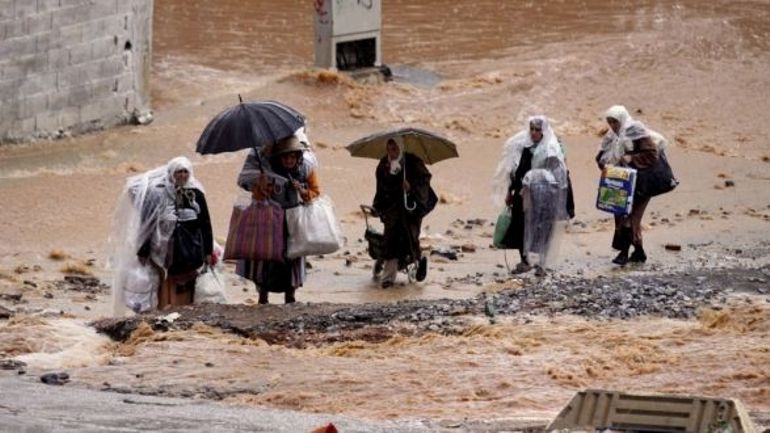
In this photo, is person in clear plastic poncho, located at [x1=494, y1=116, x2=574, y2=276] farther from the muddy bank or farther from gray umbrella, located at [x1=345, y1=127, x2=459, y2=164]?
the muddy bank

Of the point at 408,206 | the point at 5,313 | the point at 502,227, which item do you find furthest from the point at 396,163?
the point at 5,313

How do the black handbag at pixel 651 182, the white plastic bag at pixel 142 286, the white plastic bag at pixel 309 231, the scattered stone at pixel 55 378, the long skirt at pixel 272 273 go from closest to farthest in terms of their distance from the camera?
the scattered stone at pixel 55 378
the white plastic bag at pixel 142 286
the white plastic bag at pixel 309 231
the long skirt at pixel 272 273
the black handbag at pixel 651 182

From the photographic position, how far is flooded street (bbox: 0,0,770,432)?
401 inches

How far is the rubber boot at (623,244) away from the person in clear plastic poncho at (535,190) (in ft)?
1.79

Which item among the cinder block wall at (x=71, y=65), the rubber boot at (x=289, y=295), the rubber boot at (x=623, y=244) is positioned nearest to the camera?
the rubber boot at (x=289, y=295)

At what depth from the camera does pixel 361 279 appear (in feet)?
50.7

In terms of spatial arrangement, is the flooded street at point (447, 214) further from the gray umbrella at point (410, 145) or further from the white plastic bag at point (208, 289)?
the gray umbrella at point (410, 145)

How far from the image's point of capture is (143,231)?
1248 centimetres

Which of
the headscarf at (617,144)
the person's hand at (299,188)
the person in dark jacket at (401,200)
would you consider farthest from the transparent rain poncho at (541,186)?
the person's hand at (299,188)

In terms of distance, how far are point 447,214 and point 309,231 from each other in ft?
16.7

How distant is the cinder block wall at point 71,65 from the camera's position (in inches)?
765

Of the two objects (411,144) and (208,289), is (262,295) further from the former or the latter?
(411,144)

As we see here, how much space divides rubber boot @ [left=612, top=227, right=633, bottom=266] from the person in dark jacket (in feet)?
5.56

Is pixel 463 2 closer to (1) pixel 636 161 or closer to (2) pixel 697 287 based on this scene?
(1) pixel 636 161
